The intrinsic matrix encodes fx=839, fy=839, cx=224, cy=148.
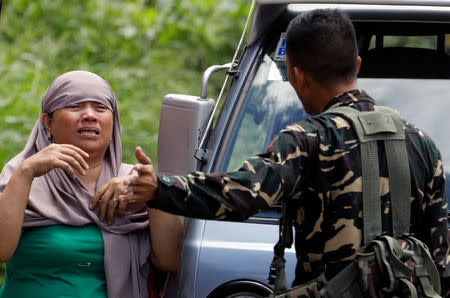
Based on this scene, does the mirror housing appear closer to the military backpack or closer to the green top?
the green top

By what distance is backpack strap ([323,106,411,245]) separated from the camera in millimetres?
2455

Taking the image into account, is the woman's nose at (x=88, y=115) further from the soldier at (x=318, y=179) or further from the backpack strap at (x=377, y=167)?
the backpack strap at (x=377, y=167)

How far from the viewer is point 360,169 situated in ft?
8.05

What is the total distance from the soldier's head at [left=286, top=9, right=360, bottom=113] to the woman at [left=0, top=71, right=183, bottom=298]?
96 cm

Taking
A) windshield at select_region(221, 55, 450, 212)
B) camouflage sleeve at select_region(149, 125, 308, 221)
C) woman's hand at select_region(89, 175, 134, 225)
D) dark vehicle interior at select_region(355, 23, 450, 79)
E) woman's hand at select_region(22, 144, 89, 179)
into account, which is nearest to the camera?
camouflage sleeve at select_region(149, 125, 308, 221)

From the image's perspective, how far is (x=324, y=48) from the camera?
2574mm

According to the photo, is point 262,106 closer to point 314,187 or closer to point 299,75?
point 299,75

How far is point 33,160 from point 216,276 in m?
0.81

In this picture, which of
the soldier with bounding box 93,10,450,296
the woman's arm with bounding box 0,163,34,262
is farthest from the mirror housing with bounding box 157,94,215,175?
the soldier with bounding box 93,10,450,296

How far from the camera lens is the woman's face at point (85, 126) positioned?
10.8 ft

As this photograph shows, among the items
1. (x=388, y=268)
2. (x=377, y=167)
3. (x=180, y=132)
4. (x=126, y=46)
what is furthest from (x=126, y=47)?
(x=388, y=268)

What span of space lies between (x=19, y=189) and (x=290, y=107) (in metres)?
1.30

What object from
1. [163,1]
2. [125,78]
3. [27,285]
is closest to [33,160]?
[27,285]

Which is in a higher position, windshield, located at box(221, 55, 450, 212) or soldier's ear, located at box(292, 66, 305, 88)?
soldier's ear, located at box(292, 66, 305, 88)
